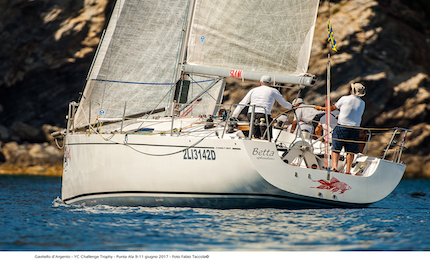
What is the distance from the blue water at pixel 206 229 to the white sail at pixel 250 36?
9.76 ft

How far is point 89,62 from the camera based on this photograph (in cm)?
2170

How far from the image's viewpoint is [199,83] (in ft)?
33.8

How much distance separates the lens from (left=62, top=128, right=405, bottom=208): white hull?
6980mm

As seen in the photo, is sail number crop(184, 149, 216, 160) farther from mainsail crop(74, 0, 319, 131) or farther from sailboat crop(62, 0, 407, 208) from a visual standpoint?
mainsail crop(74, 0, 319, 131)

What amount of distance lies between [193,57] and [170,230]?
4.22 m

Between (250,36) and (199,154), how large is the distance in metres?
3.17

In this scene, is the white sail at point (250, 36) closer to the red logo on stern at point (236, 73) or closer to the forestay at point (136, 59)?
the red logo on stern at point (236, 73)

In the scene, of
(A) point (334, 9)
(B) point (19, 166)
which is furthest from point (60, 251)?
(A) point (334, 9)

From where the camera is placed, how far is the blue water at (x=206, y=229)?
5.10 m

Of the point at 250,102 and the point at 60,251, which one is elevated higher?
the point at 250,102

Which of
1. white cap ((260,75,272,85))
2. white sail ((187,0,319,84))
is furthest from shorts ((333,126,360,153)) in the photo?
white sail ((187,0,319,84))

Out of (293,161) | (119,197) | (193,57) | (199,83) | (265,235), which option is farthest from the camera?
(199,83)

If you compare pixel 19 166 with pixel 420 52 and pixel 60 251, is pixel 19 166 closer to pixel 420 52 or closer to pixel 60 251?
pixel 60 251

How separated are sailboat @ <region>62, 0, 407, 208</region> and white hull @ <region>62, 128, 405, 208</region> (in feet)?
0.05
